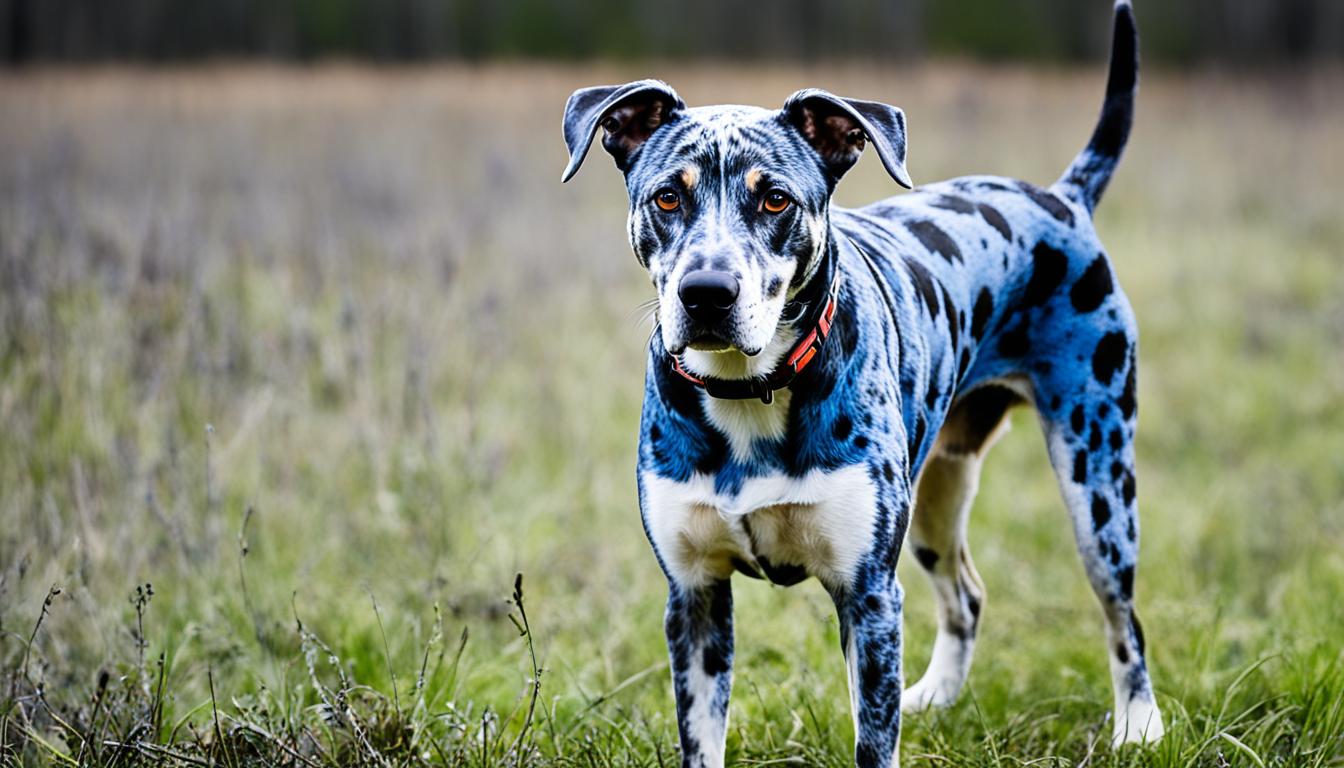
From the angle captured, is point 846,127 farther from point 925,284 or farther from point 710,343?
point 710,343

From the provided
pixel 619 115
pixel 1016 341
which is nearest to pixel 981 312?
pixel 1016 341

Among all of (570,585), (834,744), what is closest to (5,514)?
(570,585)

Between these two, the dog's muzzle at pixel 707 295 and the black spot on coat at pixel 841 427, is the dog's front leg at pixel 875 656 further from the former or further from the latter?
the dog's muzzle at pixel 707 295

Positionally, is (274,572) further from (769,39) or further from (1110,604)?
(769,39)

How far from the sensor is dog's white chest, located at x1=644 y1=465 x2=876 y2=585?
2760mm

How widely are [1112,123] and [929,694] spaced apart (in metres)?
1.90

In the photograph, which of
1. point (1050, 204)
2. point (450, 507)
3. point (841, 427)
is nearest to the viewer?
point (841, 427)

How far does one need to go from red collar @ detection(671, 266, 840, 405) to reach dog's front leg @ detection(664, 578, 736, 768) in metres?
0.49

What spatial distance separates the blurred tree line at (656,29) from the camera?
46.2 feet

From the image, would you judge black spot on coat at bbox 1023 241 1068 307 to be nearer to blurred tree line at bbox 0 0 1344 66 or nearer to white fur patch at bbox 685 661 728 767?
white fur patch at bbox 685 661 728 767

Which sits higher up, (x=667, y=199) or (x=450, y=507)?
(x=667, y=199)

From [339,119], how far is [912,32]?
7991 mm

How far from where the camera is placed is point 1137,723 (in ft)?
11.9

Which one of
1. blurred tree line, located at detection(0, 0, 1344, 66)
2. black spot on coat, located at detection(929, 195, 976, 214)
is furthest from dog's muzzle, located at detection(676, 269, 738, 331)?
blurred tree line, located at detection(0, 0, 1344, 66)
